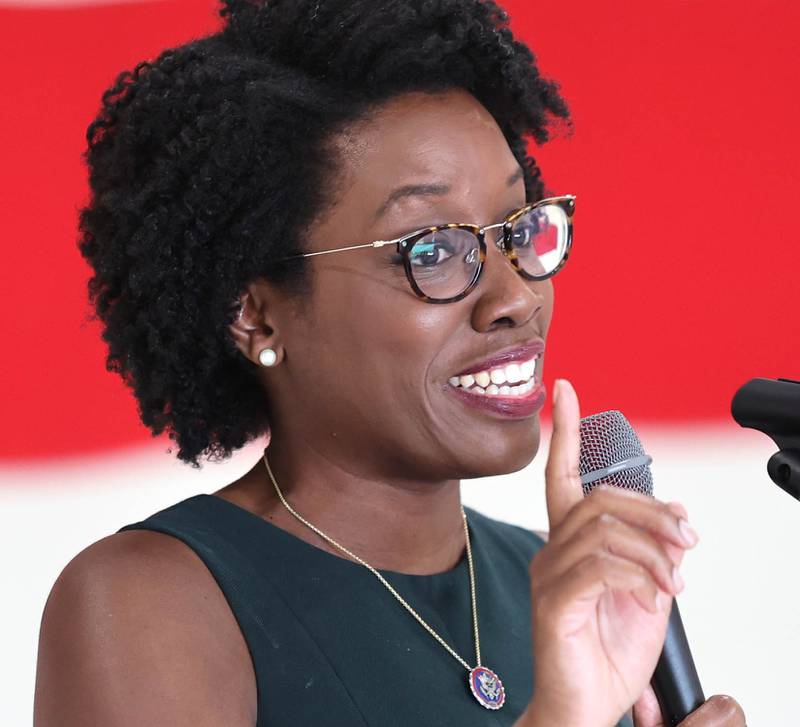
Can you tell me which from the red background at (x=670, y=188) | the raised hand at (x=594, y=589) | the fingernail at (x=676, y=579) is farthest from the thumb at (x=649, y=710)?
the red background at (x=670, y=188)

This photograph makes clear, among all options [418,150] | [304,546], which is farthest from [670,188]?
[304,546]

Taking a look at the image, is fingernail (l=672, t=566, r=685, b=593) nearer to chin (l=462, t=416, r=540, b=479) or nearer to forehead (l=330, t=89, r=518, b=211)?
chin (l=462, t=416, r=540, b=479)

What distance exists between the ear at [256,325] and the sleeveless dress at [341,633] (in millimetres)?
195

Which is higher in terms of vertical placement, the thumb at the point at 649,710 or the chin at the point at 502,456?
the chin at the point at 502,456

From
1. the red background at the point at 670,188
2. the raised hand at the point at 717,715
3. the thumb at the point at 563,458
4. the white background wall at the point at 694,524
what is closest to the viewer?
the thumb at the point at 563,458

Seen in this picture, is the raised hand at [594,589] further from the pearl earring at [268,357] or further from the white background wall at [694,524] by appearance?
the white background wall at [694,524]

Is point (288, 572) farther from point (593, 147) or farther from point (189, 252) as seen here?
point (593, 147)

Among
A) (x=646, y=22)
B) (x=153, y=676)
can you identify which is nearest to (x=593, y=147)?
(x=646, y=22)

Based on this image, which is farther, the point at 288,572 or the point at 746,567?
the point at 746,567

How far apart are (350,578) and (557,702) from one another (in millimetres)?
489

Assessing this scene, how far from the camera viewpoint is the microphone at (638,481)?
4.18 ft

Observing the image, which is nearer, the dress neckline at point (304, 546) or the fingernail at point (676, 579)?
the fingernail at point (676, 579)

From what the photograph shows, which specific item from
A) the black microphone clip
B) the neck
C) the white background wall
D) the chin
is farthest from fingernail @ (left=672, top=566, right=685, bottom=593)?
the white background wall

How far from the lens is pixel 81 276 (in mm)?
2512
